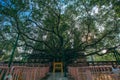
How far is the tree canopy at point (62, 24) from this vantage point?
28.1ft

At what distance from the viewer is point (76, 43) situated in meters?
11.9

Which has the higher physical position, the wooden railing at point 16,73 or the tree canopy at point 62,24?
the tree canopy at point 62,24

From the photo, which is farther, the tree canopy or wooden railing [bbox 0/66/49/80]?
the tree canopy

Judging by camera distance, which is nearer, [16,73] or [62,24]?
[16,73]

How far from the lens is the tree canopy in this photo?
857cm

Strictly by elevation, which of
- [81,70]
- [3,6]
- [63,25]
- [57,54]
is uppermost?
[3,6]

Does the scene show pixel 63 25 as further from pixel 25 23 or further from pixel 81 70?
pixel 81 70

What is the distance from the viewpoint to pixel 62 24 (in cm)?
1005

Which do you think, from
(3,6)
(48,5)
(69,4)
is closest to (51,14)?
(48,5)

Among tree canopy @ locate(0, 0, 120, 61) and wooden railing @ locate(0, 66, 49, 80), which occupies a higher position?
tree canopy @ locate(0, 0, 120, 61)

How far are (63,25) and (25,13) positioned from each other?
132 inches

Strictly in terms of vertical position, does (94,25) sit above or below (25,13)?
below

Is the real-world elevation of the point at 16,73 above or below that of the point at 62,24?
below

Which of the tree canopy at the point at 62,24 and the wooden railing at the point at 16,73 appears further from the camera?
the tree canopy at the point at 62,24
